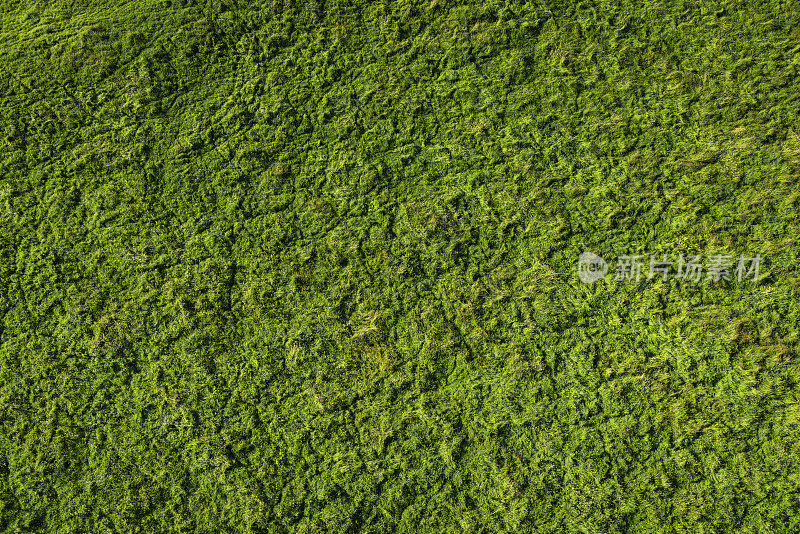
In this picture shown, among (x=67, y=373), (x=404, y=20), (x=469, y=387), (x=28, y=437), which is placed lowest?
(x=469, y=387)

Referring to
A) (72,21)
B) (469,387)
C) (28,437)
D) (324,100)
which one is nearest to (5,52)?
(72,21)

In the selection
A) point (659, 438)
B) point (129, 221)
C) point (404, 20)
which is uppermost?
point (404, 20)

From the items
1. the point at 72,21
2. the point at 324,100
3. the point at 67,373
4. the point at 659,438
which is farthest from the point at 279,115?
the point at 659,438

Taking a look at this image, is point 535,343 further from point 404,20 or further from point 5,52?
point 5,52

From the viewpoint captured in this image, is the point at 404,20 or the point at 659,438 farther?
the point at 404,20

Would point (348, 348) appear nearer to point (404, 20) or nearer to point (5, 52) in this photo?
point (404, 20)

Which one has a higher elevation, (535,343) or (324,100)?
(324,100)
